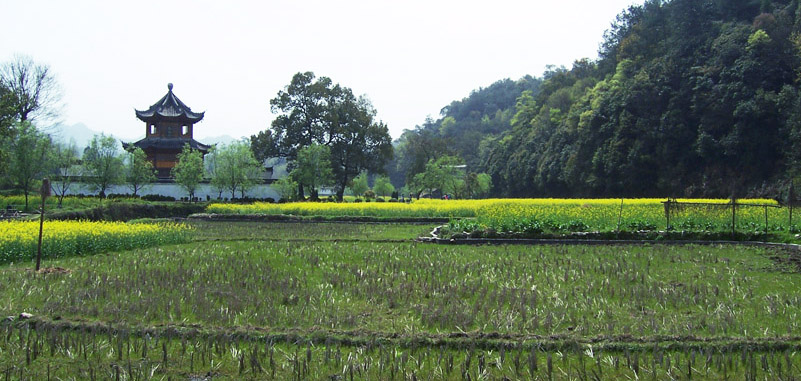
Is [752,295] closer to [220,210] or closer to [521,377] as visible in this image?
[521,377]

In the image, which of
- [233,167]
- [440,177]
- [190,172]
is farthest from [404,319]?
[440,177]

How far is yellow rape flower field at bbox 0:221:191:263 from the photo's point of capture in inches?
489

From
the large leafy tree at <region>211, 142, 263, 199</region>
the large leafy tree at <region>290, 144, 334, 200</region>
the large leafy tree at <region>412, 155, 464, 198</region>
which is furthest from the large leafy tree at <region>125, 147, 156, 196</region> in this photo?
the large leafy tree at <region>412, 155, 464, 198</region>

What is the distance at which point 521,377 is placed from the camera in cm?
508

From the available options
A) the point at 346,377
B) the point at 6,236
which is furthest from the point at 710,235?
the point at 6,236

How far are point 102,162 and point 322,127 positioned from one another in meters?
18.7

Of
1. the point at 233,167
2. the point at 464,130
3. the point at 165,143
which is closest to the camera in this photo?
the point at 233,167

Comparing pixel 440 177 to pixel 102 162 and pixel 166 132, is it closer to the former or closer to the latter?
pixel 166 132

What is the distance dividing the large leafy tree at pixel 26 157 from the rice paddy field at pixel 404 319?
21292 millimetres

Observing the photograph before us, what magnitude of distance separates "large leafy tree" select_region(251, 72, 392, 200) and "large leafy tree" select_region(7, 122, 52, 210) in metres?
20.6

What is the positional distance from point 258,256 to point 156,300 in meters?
5.03

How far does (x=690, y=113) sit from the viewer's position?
1663 inches

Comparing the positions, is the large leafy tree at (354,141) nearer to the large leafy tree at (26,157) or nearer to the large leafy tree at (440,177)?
the large leafy tree at (440,177)

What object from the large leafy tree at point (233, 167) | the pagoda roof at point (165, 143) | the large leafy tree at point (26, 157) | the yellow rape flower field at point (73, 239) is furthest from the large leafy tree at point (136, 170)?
the yellow rape flower field at point (73, 239)
